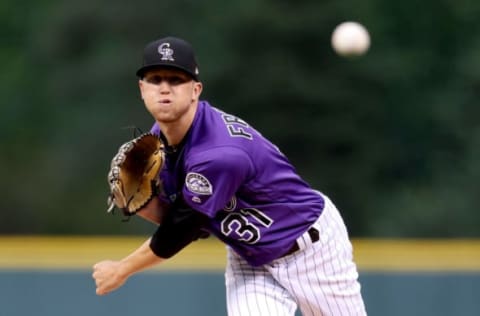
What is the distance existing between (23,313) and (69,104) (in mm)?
4548

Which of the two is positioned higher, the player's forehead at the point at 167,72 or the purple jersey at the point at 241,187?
the player's forehead at the point at 167,72

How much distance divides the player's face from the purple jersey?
0.43 ft

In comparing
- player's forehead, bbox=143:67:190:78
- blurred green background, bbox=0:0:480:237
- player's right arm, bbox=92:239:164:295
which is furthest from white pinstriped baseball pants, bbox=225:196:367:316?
blurred green background, bbox=0:0:480:237

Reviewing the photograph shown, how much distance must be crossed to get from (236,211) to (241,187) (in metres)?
0.12

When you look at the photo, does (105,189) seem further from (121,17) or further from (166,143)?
→ (166,143)

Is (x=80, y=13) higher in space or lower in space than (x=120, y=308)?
higher

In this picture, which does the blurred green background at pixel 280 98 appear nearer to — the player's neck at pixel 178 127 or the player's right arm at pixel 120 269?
the player's right arm at pixel 120 269

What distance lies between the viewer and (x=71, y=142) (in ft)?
36.5

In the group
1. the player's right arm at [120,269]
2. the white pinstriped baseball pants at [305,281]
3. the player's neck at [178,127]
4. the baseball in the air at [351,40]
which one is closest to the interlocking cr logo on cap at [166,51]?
the player's neck at [178,127]

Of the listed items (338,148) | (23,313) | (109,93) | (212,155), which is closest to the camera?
(212,155)

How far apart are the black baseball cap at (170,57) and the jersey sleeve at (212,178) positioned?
326mm

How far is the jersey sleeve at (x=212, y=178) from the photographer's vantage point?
173 inches

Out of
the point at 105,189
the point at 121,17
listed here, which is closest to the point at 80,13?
the point at 121,17

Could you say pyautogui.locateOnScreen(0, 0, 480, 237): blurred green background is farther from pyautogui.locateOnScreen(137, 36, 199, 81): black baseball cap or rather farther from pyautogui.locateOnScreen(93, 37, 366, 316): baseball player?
pyautogui.locateOnScreen(137, 36, 199, 81): black baseball cap
